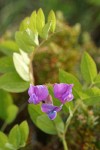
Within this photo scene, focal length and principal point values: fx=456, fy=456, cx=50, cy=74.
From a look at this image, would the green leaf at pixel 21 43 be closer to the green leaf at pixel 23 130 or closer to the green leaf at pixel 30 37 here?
the green leaf at pixel 30 37

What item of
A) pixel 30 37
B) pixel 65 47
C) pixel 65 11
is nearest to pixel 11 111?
pixel 30 37

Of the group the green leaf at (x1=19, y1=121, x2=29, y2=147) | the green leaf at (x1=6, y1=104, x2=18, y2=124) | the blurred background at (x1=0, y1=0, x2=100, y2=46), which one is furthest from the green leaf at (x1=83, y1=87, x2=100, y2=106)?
the blurred background at (x1=0, y1=0, x2=100, y2=46)

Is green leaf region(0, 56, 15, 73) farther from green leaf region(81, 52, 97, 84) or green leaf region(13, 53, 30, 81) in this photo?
green leaf region(81, 52, 97, 84)

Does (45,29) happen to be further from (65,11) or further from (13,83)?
(65,11)

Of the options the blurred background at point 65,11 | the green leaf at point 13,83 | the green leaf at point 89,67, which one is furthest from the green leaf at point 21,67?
the blurred background at point 65,11

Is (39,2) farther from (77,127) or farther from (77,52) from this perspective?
(77,127)

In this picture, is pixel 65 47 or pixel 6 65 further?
pixel 65 47
